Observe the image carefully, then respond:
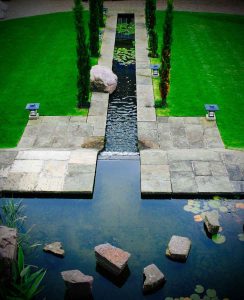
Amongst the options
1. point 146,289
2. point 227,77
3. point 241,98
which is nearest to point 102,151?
point 146,289

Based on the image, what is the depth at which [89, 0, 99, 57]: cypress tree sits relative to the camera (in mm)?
13738

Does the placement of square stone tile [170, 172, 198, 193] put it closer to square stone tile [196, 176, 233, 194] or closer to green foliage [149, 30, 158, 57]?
square stone tile [196, 176, 233, 194]

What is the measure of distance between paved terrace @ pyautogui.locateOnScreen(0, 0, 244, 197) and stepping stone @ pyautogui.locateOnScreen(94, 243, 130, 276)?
5.70ft

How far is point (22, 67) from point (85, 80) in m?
3.95

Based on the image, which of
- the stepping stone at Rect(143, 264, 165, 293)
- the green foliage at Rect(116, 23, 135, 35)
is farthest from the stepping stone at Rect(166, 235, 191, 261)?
the green foliage at Rect(116, 23, 135, 35)

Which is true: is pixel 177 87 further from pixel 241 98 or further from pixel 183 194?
pixel 183 194

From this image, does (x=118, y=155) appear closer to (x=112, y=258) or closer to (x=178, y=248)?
(x=178, y=248)

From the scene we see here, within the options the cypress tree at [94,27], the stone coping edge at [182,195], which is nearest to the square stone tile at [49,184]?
the stone coping edge at [182,195]

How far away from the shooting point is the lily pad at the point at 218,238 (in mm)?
6361

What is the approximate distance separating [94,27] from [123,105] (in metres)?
4.60

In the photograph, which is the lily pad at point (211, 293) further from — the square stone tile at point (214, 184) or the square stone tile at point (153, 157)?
the square stone tile at point (153, 157)

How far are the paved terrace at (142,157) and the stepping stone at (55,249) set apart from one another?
1.39 m

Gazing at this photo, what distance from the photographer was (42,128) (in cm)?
969

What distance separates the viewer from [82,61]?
1025cm
